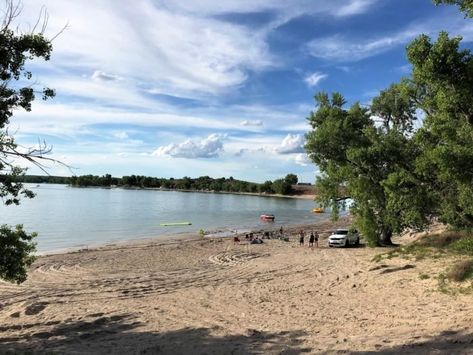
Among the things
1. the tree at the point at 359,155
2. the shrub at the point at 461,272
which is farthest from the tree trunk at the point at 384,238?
the shrub at the point at 461,272

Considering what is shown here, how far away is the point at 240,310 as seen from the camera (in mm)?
14414

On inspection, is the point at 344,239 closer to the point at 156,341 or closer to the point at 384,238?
the point at 384,238

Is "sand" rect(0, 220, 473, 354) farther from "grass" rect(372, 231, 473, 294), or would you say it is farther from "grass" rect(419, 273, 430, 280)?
"grass" rect(372, 231, 473, 294)

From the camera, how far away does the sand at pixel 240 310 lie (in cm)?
1004

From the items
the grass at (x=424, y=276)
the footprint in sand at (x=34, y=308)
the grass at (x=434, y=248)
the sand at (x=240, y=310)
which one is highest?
the grass at (x=434, y=248)

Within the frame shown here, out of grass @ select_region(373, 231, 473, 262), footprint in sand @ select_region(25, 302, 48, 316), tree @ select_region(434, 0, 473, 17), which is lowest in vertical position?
footprint in sand @ select_region(25, 302, 48, 316)

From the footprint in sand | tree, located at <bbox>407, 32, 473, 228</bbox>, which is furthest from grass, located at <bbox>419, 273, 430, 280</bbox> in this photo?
the footprint in sand

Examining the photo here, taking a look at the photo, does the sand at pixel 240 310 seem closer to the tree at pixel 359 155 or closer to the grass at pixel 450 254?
the grass at pixel 450 254

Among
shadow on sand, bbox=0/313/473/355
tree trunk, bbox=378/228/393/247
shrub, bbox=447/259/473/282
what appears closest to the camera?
shadow on sand, bbox=0/313/473/355

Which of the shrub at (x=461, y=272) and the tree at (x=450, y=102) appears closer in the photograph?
the tree at (x=450, y=102)

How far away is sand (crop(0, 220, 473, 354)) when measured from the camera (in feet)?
32.9

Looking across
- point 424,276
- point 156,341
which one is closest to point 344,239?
point 424,276

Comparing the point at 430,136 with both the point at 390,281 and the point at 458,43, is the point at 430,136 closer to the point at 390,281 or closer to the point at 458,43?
the point at 390,281

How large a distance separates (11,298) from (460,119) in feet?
56.2
